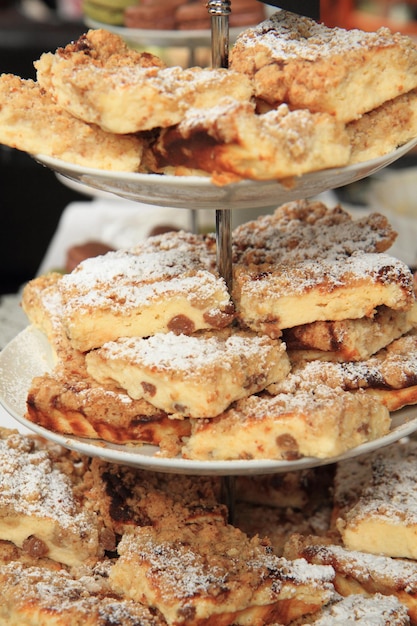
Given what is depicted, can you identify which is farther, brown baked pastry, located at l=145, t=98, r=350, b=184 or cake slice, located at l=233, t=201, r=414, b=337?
cake slice, located at l=233, t=201, r=414, b=337

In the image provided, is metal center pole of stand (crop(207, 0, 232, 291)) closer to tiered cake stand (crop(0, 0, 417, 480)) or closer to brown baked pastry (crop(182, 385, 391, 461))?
tiered cake stand (crop(0, 0, 417, 480))

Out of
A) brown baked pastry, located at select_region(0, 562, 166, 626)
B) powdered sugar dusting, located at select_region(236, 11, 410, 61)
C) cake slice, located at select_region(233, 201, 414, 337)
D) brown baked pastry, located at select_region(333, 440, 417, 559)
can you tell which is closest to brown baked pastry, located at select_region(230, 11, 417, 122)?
powdered sugar dusting, located at select_region(236, 11, 410, 61)

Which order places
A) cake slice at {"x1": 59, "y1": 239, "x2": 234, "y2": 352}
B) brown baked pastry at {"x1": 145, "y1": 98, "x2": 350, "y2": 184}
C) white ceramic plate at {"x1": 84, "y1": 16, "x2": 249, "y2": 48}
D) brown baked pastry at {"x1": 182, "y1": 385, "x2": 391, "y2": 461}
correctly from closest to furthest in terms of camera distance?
brown baked pastry at {"x1": 145, "y1": 98, "x2": 350, "y2": 184}, brown baked pastry at {"x1": 182, "y1": 385, "x2": 391, "y2": 461}, cake slice at {"x1": 59, "y1": 239, "x2": 234, "y2": 352}, white ceramic plate at {"x1": 84, "y1": 16, "x2": 249, "y2": 48}

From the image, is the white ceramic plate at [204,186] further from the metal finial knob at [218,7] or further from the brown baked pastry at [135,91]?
the metal finial knob at [218,7]

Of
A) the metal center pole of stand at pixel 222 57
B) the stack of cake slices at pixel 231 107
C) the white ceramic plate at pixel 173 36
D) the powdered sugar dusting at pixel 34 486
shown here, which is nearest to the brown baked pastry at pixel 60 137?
the stack of cake slices at pixel 231 107

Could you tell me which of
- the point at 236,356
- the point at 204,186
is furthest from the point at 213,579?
the point at 204,186

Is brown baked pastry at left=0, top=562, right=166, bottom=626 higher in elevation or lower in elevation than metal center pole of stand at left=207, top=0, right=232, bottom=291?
lower

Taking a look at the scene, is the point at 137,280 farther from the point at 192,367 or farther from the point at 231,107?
the point at 231,107
